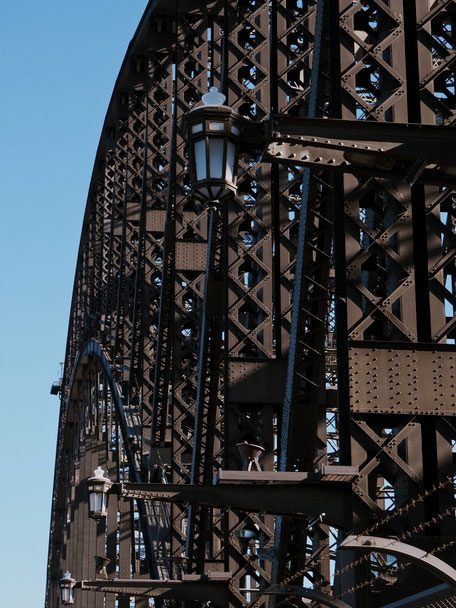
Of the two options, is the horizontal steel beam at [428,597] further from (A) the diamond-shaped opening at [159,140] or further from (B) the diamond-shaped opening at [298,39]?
(A) the diamond-shaped opening at [159,140]

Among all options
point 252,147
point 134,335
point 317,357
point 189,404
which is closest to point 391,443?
point 317,357

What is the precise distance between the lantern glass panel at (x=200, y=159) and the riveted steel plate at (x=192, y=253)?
19.9 meters

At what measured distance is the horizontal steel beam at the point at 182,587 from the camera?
20406mm

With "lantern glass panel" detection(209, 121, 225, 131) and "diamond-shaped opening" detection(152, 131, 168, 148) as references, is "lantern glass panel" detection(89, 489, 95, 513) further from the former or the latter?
"diamond-shaped opening" detection(152, 131, 168, 148)

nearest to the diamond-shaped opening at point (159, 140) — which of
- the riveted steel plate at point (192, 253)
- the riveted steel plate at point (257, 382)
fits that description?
the riveted steel plate at point (192, 253)

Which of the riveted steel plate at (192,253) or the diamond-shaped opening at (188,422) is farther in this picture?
the riveted steel plate at (192,253)

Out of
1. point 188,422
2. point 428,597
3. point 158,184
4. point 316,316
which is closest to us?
point 428,597

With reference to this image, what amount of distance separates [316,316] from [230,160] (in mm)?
4979

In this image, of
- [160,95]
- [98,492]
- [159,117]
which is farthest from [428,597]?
[160,95]

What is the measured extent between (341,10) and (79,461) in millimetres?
51285

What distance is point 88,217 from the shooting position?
5859cm

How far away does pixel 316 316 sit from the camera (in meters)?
14.4

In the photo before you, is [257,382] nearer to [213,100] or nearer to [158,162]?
[213,100]

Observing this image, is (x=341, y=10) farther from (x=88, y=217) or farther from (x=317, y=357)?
(x=88, y=217)
